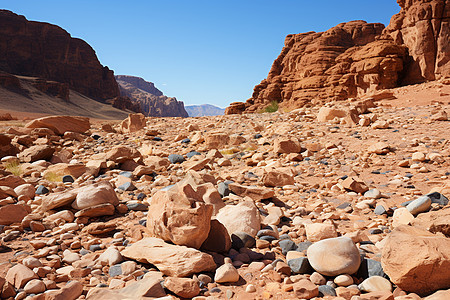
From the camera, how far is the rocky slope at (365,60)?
1118 inches

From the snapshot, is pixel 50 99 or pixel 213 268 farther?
pixel 50 99

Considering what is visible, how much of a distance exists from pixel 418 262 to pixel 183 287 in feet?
4.48

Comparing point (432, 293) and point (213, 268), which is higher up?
point (432, 293)

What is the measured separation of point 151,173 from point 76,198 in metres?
1.73

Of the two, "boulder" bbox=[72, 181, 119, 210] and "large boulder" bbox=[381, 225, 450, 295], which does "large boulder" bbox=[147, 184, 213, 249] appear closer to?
"boulder" bbox=[72, 181, 119, 210]

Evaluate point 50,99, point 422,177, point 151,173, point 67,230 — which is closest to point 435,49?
point 422,177

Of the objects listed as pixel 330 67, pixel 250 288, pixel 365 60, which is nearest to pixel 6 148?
pixel 250 288

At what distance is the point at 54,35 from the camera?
283ft

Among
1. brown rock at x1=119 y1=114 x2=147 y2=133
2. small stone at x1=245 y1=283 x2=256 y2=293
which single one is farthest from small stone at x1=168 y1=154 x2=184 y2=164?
brown rock at x1=119 y1=114 x2=147 y2=133

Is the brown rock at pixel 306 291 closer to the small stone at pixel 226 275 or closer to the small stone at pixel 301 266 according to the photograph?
the small stone at pixel 301 266

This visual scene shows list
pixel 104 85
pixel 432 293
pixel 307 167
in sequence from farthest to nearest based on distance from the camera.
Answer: pixel 104 85
pixel 307 167
pixel 432 293

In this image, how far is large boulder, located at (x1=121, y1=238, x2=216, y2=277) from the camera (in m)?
1.87

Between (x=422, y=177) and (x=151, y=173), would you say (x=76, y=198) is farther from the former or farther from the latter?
(x=422, y=177)

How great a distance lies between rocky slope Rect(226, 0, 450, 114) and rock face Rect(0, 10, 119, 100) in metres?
Answer: 72.4
